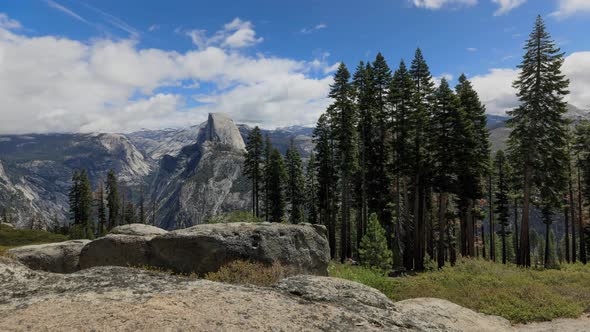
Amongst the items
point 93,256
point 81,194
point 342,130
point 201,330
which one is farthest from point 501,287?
point 81,194

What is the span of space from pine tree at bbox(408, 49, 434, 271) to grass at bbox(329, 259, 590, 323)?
44.8 ft

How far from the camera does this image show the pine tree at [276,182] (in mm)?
55500

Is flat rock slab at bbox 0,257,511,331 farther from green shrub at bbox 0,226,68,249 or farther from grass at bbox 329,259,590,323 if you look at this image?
green shrub at bbox 0,226,68,249

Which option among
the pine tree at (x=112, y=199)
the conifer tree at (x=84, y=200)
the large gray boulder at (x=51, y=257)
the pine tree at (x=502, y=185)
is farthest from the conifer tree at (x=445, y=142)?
the pine tree at (x=112, y=199)

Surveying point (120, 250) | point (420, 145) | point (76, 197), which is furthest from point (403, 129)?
point (76, 197)

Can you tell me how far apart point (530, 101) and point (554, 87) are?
5.99 feet

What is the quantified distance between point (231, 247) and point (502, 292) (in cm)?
1035

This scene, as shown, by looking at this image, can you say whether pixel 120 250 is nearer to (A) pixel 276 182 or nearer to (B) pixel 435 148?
(B) pixel 435 148

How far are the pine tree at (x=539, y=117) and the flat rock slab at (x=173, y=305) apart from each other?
28689 millimetres

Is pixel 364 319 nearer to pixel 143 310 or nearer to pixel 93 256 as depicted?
pixel 143 310

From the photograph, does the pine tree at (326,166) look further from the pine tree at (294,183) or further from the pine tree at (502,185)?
the pine tree at (502,185)

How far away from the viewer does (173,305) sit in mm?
3619

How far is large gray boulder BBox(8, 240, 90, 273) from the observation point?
67.9ft

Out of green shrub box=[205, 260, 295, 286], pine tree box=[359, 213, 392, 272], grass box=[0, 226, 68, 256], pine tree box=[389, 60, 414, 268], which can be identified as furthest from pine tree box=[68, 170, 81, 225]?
green shrub box=[205, 260, 295, 286]
